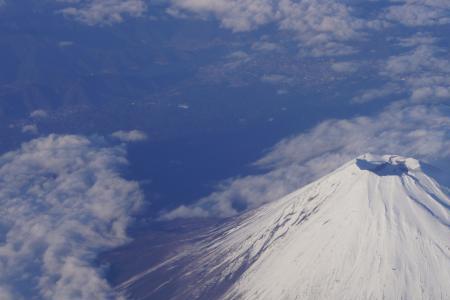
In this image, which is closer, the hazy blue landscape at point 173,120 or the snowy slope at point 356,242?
the snowy slope at point 356,242

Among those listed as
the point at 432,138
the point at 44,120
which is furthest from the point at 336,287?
the point at 44,120

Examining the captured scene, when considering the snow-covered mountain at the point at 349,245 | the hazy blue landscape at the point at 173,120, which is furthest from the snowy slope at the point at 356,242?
the hazy blue landscape at the point at 173,120

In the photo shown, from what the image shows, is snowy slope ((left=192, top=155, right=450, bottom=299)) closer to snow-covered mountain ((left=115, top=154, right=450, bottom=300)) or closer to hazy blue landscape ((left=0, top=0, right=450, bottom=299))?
snow-covered mountain ((left=115, top=154, right=450, bottom=300))

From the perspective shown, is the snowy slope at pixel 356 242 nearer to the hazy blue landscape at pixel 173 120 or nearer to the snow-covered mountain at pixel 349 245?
the snow-covered mountain at pixel 349 245

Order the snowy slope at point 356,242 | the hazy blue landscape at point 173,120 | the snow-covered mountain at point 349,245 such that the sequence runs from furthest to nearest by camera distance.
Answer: the hazy blue landscape at point 173,120 < the snow-covered mountain at point 349,245 < the snowy slope at point 356,242

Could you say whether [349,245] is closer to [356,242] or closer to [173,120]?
[356,242]
